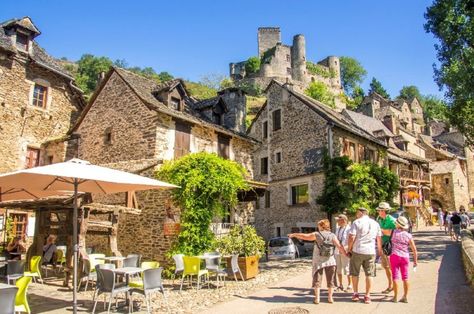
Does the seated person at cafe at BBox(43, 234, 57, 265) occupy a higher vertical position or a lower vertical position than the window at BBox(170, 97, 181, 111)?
lower

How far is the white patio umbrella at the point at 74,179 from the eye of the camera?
6.02 meters

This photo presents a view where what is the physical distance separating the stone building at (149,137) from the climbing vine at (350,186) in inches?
204

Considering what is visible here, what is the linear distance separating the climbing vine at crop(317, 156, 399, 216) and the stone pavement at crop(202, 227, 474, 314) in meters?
10.0

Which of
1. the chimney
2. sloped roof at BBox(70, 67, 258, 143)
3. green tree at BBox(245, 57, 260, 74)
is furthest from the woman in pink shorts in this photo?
green tree at BBox(245, 57, 260, 74)

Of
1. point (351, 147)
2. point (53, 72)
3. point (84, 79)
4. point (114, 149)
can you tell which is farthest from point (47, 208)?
point (84, 79)

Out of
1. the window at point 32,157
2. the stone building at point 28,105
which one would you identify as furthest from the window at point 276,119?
the window at point 32,157

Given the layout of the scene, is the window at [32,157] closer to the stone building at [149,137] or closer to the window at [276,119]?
the stone building at [149,137]

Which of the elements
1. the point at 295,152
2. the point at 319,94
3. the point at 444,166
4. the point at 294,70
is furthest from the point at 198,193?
the point at 294,70

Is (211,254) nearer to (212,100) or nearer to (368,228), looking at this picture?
(368,228)

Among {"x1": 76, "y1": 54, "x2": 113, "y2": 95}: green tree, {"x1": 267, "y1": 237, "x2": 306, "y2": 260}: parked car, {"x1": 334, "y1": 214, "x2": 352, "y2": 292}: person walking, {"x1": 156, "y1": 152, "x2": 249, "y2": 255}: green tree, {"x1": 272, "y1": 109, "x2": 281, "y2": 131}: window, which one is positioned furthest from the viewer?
{"x1": 76, "y1": 54, "x2": 113, "y2": 95}: green tree

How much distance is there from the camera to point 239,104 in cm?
1955

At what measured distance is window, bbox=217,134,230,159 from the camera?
17.1 meters

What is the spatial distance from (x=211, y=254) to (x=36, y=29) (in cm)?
1593

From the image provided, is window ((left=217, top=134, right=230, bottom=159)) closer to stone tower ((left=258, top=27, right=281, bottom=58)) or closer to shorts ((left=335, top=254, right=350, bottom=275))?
shorts ((left=335, top=254, right=350, bottom=275))
